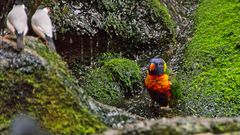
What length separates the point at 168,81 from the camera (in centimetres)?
677

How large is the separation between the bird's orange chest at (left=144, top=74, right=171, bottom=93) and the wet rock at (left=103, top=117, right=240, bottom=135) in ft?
10.2

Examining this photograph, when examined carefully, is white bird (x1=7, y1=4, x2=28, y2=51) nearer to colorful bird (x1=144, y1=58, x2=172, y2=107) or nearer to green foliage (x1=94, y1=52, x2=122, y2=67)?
colorful bird (x1=144, y1=58, x2=172, y2=107)

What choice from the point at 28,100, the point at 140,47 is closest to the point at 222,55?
the point at 140,47

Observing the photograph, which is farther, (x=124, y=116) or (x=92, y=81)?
(x=92, y=81)

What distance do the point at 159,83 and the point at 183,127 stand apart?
124 inches

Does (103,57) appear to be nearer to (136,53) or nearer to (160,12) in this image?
(136,53)

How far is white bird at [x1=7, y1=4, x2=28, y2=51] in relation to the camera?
5062 millimetres

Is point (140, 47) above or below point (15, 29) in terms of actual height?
below

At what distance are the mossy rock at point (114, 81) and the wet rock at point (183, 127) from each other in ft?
13.2

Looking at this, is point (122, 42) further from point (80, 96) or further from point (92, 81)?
point (80, 96)

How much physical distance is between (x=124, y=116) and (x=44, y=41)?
1417mm

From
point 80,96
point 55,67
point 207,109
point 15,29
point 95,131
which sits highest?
point 15,29

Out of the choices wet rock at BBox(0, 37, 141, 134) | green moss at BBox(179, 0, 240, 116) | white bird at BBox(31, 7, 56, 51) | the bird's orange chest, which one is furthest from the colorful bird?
wet rock at BBox(0, 37, 141, 134)

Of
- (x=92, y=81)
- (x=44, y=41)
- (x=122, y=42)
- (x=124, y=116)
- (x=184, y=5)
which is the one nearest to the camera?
(x=124, y=116)
